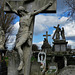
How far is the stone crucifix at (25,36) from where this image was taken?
13.3 ft

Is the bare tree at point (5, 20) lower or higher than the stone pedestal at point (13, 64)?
higher

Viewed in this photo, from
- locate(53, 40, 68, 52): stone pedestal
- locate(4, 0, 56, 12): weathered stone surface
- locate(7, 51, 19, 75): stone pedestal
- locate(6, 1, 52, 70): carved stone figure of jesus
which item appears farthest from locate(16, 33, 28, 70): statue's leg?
locate(53, 40, 68, 52): stone pedestal

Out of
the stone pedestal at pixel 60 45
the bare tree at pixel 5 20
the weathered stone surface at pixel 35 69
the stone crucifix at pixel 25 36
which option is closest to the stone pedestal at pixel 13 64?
the stone crucifix at pixel 25 36

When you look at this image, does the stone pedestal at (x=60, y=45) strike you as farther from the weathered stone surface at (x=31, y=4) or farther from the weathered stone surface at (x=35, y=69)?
the weathered stone surface at (x=35, y=69)

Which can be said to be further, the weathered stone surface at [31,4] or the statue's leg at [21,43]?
the weathered stone surface at [31,4]

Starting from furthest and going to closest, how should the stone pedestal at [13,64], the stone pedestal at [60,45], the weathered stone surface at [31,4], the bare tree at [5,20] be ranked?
1. the bare tree at [5,20]
2. the stone pedestal at [60,45]
3. the weathered stone surface at [31,4]
4. the stone pedestal at [13,64]

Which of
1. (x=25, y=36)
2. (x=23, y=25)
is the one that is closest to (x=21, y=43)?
(x=25, y=36)

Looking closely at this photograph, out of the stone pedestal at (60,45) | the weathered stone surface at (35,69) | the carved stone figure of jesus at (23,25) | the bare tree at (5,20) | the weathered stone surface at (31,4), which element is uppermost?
the bare tree at (5,20)

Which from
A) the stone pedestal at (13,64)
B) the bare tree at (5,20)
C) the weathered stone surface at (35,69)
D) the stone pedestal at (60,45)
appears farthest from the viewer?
the bare tree at (5,20)

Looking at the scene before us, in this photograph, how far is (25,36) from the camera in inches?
163

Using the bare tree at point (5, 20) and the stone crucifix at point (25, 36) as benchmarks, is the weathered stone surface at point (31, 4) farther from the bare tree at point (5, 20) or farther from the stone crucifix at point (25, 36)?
the bare tree at point (5, 20)

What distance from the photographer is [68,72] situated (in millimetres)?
3684

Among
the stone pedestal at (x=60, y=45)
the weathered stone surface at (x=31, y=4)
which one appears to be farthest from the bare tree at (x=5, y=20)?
the weathered stone surface at (x=31, y=4)

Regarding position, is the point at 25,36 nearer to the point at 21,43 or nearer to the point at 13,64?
the point at 21,43
